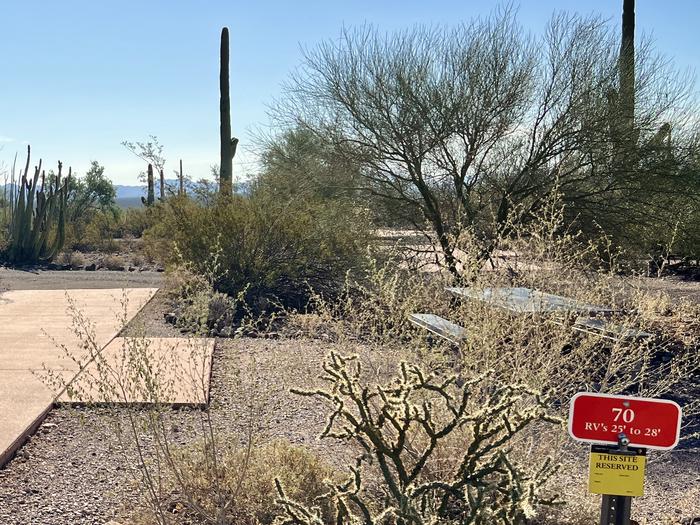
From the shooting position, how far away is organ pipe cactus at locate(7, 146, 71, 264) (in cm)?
2094

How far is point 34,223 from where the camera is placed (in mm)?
21219

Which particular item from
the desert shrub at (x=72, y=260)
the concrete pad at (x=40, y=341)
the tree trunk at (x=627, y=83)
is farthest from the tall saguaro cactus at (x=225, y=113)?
the tree trunk at (x=627, y=83)

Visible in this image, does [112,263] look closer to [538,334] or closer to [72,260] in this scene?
[72,260]

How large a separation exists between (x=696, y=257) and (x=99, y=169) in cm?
3065

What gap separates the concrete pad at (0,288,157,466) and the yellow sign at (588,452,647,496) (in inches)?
103

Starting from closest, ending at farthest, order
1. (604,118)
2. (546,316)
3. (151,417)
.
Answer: (151,417) → (546,316) → (604,118)

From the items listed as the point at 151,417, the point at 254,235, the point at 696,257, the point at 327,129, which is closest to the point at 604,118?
the point at 327,129

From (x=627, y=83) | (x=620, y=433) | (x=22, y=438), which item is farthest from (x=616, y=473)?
(x=627, y=83)

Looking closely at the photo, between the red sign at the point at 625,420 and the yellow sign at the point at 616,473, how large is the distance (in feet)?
0.16

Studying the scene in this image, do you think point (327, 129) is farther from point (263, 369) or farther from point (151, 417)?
point (151, 417)

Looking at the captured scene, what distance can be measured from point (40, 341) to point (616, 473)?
7.40 metres

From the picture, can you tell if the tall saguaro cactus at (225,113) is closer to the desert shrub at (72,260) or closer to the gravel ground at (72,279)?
the desert shrub at (72,260)

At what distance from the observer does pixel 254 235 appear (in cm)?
1219

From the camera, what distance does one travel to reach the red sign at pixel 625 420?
2.73 metres
